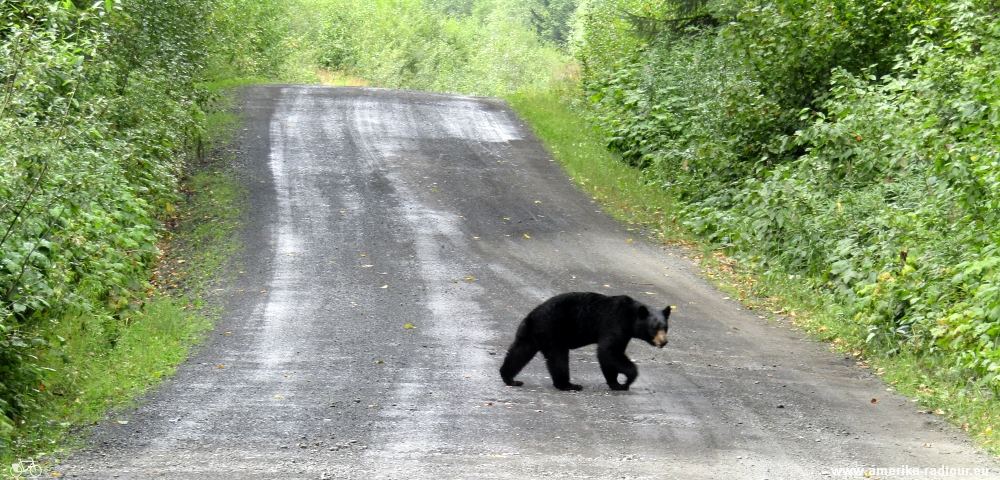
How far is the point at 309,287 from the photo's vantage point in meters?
11.4

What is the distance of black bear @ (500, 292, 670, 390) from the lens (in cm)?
748

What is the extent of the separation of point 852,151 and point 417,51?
31.4m

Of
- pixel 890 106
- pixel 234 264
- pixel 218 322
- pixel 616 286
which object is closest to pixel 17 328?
pixel 218 322

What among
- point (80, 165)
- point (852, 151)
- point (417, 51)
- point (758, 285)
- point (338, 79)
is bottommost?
point (338, 79)

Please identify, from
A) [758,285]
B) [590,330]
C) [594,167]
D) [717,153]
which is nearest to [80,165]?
[590,330]

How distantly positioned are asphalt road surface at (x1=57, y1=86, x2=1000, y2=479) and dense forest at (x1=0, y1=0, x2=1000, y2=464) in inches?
34.4

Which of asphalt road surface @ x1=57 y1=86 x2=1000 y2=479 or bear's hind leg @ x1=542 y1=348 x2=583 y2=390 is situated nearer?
asphalt road surface @ x1=57 y1=86 x2=1000 y2=479

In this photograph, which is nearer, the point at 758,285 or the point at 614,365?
the point at 614,365

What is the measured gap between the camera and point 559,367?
7602 millimetres

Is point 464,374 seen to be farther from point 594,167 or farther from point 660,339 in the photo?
point 594,167

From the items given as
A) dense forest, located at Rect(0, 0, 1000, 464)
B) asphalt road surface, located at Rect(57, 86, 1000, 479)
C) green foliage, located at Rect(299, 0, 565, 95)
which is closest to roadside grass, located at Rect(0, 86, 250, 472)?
dense forest, located at Rect(0, 0, 1000, 464)

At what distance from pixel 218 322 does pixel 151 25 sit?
766 centimetres

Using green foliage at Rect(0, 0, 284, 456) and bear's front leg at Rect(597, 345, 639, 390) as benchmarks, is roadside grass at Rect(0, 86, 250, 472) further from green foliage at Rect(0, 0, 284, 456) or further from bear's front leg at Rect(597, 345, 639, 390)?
bear's front leg at Rect(597, 345, 639, 390)

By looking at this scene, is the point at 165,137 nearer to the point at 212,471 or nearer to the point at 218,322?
the point at 218,322
